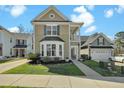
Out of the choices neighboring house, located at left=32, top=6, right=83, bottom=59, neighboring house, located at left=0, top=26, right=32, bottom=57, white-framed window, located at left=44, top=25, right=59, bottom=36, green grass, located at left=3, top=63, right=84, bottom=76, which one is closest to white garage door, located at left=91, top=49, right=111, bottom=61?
neighboring house, located at left=32, top=6, right=83, bottom=59

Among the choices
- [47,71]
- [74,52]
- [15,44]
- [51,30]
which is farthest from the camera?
[15,44]

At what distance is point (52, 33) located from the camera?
32.4m

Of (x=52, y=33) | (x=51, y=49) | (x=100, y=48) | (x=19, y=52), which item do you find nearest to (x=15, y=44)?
(x=19, y=52)

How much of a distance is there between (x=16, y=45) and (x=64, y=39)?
25.9m

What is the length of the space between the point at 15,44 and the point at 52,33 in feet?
85.4

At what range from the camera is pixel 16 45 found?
5669 centimetres

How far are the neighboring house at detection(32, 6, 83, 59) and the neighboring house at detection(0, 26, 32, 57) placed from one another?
16.0 metres

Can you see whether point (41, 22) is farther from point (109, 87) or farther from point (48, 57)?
point (109, 87)

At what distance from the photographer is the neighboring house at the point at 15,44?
156 ft

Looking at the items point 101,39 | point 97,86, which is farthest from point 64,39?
point 97,86

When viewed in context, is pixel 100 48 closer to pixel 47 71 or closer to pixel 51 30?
pixel 51 30

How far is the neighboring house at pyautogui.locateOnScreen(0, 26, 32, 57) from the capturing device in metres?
47.6
